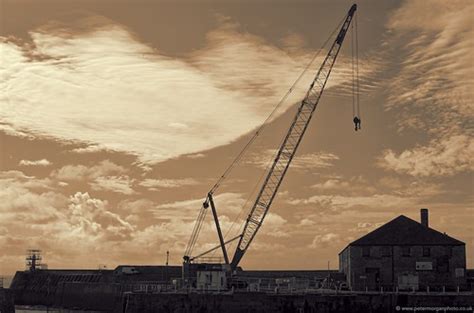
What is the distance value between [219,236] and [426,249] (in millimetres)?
36464

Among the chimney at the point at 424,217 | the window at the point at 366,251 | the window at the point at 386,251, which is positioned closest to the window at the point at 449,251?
the window at the point at 386,251

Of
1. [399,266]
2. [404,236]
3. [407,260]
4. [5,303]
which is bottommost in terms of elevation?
[5,303]

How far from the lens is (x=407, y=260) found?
87.6 meters

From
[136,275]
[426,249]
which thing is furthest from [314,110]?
[136,275]

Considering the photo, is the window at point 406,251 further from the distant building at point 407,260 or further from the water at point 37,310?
the water at point 37,310

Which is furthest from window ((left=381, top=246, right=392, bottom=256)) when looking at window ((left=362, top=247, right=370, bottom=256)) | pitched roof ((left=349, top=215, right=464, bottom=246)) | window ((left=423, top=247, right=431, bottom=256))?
window ((left=423, top=247, right=431, bottom=256))

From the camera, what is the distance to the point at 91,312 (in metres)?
111

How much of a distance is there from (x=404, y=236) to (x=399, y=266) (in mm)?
3531

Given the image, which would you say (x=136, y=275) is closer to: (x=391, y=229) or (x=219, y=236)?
(x=219, y=236)

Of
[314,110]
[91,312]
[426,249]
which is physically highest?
[314,110]

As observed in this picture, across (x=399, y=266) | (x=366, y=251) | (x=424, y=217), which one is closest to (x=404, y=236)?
(x=399, y=266)

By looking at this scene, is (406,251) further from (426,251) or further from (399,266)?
(426,251)

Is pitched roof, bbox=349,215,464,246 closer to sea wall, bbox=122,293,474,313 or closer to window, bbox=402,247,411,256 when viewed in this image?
window, bbox=402,247,411,256

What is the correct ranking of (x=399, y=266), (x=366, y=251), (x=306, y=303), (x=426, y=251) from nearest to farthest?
(x=306, y=303), (x=426, y=251), (x=399, y=266), (x=366, y=251)
